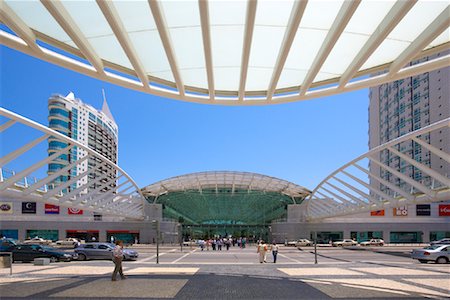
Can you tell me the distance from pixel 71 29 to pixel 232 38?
4416 millimetres

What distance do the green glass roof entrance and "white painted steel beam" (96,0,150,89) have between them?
46162 millimetres

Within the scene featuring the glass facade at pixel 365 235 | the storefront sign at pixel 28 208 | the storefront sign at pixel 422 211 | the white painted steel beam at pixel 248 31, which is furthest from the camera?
the glass facade at pixel 365 235

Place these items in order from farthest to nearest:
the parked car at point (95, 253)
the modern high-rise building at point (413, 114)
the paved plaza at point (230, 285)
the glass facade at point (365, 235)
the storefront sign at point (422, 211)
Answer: the modern high-rise building at point (413, 114) < the glass facade at point (365, 235) < the storefront sign at point (422, 211) < the parked car at point (95, 253) < the paved plaza at point (230, 285)

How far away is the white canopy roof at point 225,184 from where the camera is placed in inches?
2463

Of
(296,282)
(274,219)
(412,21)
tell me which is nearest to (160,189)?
(274,219)

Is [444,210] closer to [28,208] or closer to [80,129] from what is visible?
[28,208]

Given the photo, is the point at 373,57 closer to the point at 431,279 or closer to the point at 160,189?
the point at 431,279

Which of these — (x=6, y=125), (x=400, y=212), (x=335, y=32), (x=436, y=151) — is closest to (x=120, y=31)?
(x=335, y=32)

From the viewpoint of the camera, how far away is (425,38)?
37.2ft

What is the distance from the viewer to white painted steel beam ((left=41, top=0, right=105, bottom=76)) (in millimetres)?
10077

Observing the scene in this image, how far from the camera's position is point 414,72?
14.6 m

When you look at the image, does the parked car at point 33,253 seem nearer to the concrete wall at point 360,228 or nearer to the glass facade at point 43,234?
the glass facade at point 43,234

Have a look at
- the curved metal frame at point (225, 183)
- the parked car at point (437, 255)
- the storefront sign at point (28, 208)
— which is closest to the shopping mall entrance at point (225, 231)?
the curved metal frame at point (225, 183)

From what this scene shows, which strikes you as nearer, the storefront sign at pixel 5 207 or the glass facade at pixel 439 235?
the storefront sign at pixel 5 207
